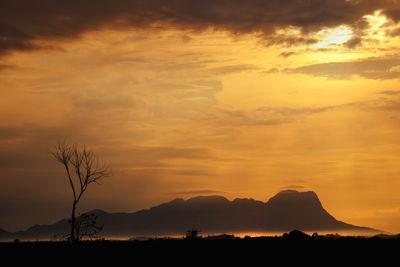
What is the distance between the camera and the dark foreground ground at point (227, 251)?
53.7 meters

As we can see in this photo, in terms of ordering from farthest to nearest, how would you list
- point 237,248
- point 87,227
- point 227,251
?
point 87,227 → point 237,248 → point 227,251

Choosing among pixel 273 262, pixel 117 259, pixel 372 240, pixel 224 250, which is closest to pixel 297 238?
pixel 372 240

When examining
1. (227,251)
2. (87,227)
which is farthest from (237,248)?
(87,227)

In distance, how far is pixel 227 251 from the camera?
193 feet

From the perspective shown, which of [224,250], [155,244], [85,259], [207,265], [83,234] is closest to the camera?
[207,265]

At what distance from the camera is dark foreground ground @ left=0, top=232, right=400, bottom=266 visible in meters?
53.7

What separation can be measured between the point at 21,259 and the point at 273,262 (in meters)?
20.5

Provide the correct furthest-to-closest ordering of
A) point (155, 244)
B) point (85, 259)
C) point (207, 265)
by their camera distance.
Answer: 1. point (155, 244)
2. point (85, 259)
3. point (207, 265)

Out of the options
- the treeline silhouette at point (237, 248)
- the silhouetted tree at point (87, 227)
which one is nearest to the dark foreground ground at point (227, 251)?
the treeline silhouette at point (237, 248)

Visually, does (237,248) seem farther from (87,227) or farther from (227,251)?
(87,227)

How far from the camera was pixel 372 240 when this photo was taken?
220 ft

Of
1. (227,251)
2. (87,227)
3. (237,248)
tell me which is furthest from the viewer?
(87,227)

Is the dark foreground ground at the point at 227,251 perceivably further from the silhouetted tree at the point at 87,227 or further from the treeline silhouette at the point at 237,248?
the silhouetted tree at the point at 87,227

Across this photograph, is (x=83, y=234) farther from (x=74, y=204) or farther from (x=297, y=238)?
(x=297, y=238)
